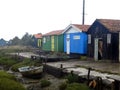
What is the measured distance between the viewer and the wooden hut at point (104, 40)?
76.1 ft

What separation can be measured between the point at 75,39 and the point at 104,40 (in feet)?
20.0

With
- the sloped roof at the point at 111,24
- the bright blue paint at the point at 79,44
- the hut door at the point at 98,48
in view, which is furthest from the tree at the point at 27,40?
the sloped roof at the point at 111,24

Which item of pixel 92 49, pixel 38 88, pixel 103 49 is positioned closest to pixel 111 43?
pixel 103 49

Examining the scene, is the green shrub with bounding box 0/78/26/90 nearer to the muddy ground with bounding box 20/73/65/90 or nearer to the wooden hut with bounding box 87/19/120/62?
the muddy ground with bounding box 20/73/65/90

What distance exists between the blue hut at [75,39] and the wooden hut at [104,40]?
4.03 ft

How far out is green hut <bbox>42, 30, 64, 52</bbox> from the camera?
1367 inches

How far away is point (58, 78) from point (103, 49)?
6224 millimetres

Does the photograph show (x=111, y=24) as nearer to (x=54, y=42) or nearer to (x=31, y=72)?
(x=31, y=72)

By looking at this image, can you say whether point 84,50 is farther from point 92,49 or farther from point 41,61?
point 41,61

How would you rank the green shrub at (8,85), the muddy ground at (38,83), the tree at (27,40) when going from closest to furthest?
the green shrub at (8,85)
the muddy ground at (38,83)
the tree at (27,40)

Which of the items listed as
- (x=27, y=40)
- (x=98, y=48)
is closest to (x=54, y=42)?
(x=98, y=48)

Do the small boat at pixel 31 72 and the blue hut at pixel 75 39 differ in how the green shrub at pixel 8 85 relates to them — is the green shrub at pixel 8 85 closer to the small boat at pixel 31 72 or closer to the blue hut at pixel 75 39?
the small boat at pixel 31 72

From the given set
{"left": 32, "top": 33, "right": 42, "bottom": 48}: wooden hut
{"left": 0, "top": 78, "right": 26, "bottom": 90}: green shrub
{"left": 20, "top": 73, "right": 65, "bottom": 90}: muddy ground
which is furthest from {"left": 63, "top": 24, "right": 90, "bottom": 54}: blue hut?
{"left": 32, "top": 33, "right": 42, "bottom": 48}: wooden hut

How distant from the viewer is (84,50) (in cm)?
2831
